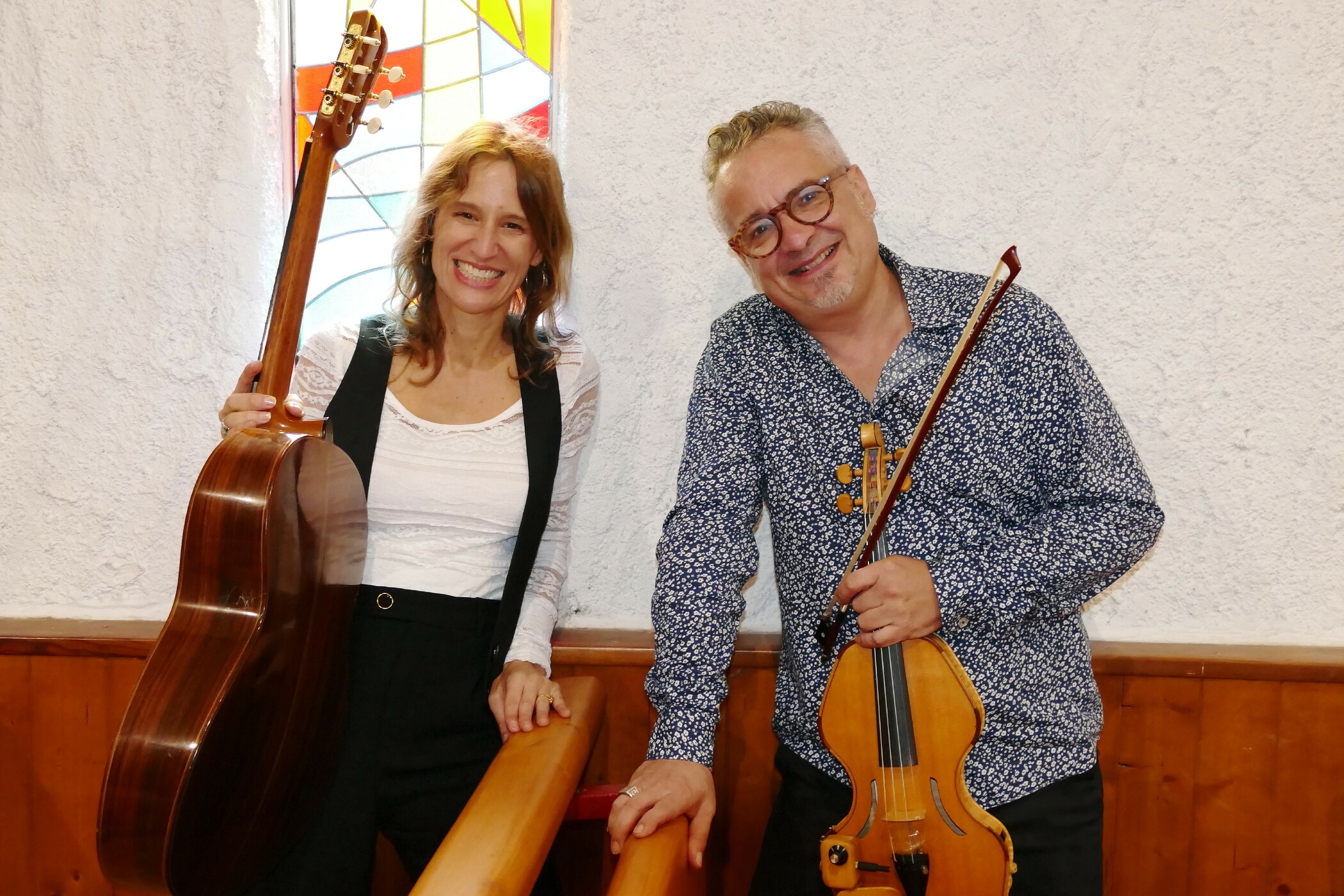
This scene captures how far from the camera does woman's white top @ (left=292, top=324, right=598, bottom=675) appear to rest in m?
1.55

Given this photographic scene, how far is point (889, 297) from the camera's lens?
1.54m

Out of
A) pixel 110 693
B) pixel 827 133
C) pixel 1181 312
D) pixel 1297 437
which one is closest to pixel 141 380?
pixel 110 693

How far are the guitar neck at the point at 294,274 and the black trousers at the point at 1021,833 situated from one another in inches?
37.9

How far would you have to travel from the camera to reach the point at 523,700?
1.46 m

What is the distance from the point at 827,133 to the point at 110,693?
1.62m

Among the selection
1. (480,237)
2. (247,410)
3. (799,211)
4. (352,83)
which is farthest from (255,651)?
(799,211)

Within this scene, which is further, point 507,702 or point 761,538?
point 761,538

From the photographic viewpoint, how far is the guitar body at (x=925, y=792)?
3.72ft

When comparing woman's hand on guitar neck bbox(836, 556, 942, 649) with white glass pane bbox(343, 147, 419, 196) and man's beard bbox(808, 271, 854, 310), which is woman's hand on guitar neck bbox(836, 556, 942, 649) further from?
white glass pane bbox(343, 147, 419, 196)

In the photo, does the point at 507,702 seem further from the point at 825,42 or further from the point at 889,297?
the point at 825,42

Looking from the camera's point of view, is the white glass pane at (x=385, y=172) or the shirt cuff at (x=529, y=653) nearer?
the shirt cuff at (x=529, y=653)

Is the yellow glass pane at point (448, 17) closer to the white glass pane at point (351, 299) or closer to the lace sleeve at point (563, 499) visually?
the white glass pane at point (351, 299)

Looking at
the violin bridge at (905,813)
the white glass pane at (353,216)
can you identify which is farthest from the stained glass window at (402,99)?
the violin bridge at (905,813)

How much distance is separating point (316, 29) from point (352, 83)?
0.66 m
